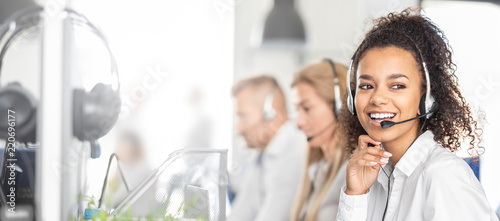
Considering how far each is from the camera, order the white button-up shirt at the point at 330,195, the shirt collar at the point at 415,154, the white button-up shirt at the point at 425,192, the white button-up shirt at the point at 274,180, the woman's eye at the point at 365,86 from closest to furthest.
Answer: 1. the white button-up shirt at the point at 425,192
2. the shirt collar at the point at 415,154
3. the woman's eye at the point at 365,86
4. the white button-up shirt at the point at 330,195
5. the white button-up shirt at the point at 274,180

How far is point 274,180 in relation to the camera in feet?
7.69

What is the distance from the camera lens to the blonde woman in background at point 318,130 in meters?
2.04

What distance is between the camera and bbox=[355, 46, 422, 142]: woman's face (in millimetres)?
1318

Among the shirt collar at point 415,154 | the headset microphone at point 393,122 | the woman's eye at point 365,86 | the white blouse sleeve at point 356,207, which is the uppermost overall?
the woman's eye at point 365,86

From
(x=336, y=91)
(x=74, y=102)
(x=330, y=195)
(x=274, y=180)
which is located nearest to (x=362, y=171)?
(x=330, y=195)

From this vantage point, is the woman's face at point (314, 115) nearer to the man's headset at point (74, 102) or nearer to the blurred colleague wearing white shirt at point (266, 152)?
the blurred colleague wearing white shirt at point (266, 152)

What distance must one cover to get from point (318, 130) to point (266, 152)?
0.32 metres

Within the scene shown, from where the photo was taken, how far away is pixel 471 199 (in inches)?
44.9

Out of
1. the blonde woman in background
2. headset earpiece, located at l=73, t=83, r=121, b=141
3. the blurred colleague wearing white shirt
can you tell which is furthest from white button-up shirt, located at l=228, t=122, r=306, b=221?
headset earpiece, located at l=73, t=83, r=121, b=141

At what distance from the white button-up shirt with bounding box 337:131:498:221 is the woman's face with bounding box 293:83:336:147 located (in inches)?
31.4

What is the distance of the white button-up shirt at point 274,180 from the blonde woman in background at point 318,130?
0.10 meters

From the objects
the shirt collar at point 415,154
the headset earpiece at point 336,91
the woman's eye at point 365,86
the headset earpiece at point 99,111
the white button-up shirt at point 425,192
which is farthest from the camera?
the headset earpiece at point 336,91

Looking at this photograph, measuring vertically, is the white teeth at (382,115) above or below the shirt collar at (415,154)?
above

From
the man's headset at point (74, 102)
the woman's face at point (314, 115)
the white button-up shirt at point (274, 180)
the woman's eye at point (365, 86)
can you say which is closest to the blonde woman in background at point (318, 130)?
the woman's face at point (314, 115)
